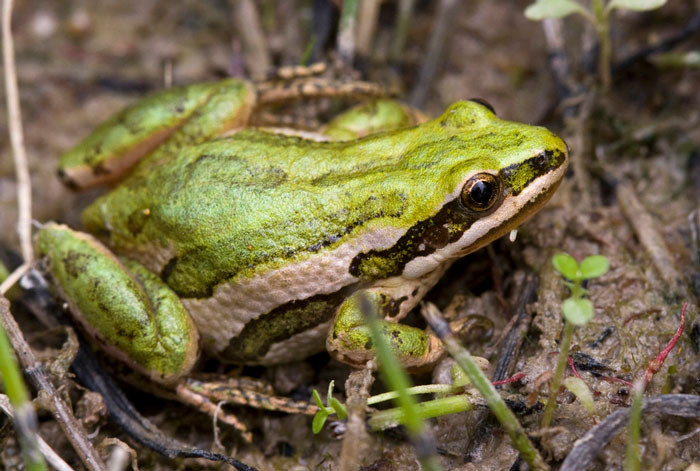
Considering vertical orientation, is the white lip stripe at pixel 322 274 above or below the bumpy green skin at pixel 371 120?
below

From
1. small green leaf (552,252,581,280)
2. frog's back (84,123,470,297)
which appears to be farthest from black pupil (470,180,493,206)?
small green leaf (552,252,581,280)

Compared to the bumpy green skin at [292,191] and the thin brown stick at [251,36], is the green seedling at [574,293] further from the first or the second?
the thin brown stick at [251,36]

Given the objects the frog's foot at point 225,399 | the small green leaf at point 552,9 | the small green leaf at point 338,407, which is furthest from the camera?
the small green leaf at point 552,9

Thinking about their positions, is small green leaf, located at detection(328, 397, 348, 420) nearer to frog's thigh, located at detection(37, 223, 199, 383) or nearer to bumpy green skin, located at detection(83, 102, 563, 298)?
bumpy green skin, located at detection(83, 102, 563, 298)

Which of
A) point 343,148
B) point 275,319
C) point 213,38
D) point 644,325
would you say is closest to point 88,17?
point 213,38

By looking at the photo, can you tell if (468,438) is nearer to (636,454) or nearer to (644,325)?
(636,454)

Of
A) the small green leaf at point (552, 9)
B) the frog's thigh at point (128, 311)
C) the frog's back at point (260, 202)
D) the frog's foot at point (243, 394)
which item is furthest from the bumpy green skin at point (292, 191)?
the small green leaf at point (552, 9)
